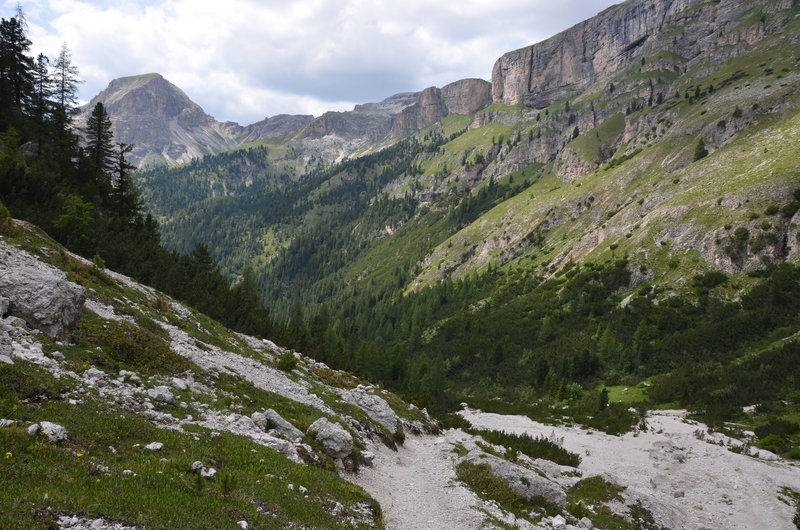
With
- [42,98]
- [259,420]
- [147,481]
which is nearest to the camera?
[147,481]

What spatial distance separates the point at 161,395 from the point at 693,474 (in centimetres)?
4190

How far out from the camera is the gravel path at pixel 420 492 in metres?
17.5

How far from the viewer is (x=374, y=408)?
3356 centimetres

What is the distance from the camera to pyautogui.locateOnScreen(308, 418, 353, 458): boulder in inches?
819

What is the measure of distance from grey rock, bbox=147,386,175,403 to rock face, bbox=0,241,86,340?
16.3ft

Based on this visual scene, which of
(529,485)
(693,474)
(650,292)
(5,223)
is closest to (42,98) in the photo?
(5,223)

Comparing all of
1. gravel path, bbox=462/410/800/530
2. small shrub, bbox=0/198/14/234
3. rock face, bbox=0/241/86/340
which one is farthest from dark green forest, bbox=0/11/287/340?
gravel path, bbox=462/410/800/530

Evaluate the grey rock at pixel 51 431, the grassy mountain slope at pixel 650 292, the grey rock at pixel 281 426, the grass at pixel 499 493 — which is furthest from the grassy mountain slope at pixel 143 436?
the grassy mountain slope at pixel 650 292

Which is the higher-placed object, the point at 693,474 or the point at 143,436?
the point at 143,436

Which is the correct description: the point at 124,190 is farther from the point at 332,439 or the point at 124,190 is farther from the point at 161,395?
the point at 332,439

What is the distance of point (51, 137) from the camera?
62844 mm

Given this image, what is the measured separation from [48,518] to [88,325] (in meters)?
15.9

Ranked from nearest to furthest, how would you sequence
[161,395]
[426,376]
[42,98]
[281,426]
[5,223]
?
[161,395]
[281,426]
[5,223]
[42,98]
[426,376]

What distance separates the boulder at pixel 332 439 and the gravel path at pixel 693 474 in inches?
833
